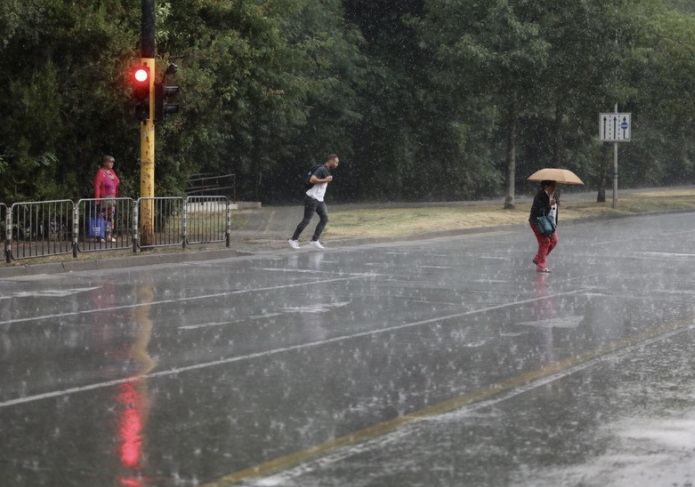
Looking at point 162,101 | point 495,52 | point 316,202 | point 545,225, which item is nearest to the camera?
point 545,225

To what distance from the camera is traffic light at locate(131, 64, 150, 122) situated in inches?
833

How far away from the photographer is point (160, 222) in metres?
22.0

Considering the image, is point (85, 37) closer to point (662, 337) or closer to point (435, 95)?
point (662, 337)

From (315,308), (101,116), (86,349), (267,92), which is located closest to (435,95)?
(267,92)

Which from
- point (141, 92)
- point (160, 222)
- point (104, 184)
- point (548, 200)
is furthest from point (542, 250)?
point (104, 184)

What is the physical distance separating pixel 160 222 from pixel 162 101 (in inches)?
87.8

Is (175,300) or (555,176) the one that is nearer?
(175,300)

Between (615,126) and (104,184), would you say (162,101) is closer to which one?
(104,184)

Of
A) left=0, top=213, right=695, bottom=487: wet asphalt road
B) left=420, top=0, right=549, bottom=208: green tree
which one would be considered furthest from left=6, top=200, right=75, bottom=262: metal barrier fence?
left=420, top=0, right=549, bottom=208: green tree

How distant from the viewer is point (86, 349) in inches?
438

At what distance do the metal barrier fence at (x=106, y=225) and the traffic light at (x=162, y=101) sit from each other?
1649 mm

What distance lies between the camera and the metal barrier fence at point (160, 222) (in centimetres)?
2145

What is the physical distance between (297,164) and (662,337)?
33645 mm

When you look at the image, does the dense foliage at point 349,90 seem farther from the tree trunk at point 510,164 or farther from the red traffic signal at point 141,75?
the red traffic signal at point 141,75
